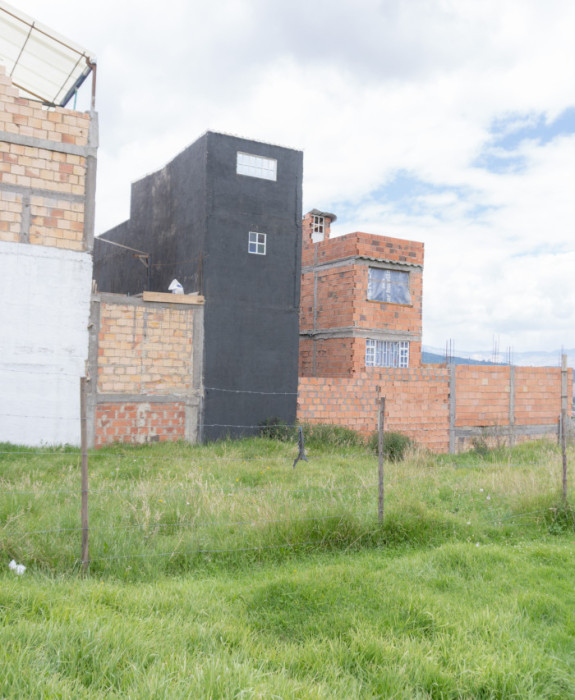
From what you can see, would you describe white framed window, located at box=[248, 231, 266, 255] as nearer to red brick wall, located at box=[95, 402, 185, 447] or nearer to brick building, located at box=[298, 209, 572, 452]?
brick building, located at box=[298, 209, 572, 452]

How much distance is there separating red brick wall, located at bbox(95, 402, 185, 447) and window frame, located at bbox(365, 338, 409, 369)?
8.46 m

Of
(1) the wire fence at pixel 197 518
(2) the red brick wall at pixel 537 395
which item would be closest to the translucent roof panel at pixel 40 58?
(1) the wire fence at pixel 197 518

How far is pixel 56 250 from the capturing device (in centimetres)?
1367

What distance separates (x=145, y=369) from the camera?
14.9 m

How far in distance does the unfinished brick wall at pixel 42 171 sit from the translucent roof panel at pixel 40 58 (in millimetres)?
848

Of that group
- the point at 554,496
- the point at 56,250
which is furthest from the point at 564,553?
the point at 56,250

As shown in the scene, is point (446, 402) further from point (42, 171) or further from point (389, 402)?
point (42, 171)

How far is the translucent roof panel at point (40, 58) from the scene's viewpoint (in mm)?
13266

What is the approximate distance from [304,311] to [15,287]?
40.2 ft

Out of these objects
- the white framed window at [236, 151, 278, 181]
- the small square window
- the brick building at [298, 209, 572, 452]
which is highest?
the small square window

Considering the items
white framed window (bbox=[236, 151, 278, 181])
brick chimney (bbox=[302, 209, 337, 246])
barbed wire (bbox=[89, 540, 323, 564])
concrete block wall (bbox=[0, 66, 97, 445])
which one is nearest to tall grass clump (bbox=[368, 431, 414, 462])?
concrete block wall (bbox=[0, 66, 97, 445])

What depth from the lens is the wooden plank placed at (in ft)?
48.6

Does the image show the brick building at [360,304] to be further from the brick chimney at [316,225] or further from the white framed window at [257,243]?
the white framed window at [257,243]

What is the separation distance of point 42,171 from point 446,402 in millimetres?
12553
